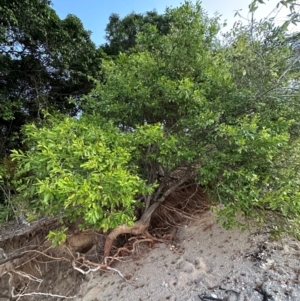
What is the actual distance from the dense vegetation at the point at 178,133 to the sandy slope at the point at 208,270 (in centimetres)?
41

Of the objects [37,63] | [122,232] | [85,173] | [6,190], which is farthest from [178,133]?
[37,63]

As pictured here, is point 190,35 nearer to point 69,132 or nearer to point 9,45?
point 69,132

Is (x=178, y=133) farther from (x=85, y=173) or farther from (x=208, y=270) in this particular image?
(x=208, y=270)

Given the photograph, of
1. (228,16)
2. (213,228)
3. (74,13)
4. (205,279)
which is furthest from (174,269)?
(74,13)

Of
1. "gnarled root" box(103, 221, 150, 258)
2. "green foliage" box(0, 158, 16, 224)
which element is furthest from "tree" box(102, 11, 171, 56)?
"gnarled root" box(103, 221, 150, 258)

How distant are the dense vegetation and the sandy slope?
41 centimetres

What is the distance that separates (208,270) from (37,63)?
4457 mm

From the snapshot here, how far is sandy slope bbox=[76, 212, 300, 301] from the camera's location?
2432 millimetres

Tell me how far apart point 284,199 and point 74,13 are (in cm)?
471

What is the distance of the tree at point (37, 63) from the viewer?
4.02 m

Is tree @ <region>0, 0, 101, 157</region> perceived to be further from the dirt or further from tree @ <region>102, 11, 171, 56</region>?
the dirt

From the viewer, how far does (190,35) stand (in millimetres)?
2865

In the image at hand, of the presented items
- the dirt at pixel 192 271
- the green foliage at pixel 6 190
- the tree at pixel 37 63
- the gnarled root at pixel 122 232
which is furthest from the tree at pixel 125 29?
the dirt at pixel 192 271

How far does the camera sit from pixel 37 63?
473 cm
